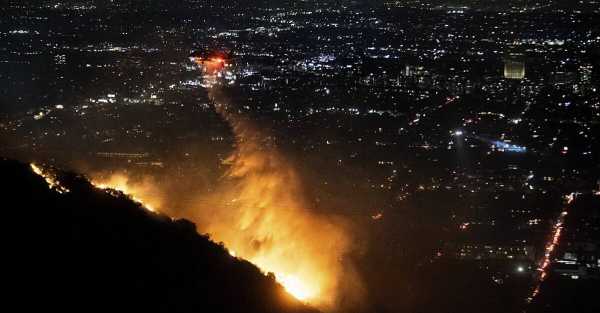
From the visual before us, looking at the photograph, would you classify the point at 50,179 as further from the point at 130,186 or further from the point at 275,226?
the point at 130,186

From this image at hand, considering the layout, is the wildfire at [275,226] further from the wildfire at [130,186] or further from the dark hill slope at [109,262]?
the dark hill slope at [109,262]

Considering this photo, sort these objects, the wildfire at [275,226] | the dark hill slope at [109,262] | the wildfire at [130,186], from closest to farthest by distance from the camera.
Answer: the dark hill slope at [109,262]
the wildfire at [275,226]
the wildfire at [130,186]

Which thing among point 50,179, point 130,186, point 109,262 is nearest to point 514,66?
point 130,186

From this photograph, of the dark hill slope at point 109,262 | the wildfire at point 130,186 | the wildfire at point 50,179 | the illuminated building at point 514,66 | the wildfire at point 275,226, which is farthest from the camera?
the illuminated building at point 514,66

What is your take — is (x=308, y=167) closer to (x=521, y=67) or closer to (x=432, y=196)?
(x=432, y=196)

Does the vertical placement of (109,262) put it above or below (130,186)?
below

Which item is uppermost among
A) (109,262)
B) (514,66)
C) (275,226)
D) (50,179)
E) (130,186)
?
(514,66)

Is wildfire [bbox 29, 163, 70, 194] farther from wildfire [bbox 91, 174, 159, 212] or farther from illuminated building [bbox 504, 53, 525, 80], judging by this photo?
illuminated building [bbox 504, 53, 525, 80]

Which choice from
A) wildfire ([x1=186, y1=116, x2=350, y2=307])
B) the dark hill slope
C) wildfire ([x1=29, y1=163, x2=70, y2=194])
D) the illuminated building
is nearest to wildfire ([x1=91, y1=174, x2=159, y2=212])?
wildfire ([x1=186, y1=116, x2=350, y2=307])

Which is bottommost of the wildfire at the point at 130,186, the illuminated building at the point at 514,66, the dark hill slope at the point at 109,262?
the dark hill slope at the point at 109,262

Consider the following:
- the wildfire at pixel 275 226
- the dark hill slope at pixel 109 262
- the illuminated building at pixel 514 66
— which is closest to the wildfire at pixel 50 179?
the dark hill slope at pixel 109 262
